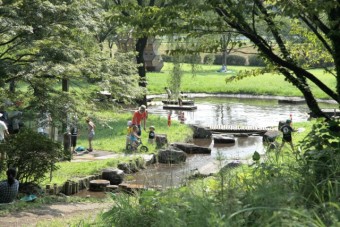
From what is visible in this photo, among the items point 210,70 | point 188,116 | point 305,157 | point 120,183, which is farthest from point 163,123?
point 210,70

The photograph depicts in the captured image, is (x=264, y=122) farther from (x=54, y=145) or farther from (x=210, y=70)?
(x=210, y=70)

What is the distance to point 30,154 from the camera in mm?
13969

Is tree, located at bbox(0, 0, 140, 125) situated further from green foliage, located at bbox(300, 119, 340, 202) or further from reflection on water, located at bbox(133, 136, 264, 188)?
green foliage, located at bbox(300, 119, 340, 202)

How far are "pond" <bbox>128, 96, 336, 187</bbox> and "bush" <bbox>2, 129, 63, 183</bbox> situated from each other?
133 inches

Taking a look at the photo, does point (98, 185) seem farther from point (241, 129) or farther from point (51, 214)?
point (241, 129)

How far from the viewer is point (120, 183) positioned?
55.3ft

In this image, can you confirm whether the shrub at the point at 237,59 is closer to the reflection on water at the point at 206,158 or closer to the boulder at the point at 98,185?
the reflection on water at the point at 206,158

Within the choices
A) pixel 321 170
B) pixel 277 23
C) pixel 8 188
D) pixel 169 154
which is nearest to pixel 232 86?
pixel 169 154

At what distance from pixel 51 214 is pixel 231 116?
23.0m

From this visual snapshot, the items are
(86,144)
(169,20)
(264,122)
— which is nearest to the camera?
(169,20)

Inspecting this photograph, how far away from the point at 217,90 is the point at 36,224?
38.4 meters

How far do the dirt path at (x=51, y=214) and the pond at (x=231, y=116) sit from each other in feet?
14.6

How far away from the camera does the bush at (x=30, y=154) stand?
14.0 meters

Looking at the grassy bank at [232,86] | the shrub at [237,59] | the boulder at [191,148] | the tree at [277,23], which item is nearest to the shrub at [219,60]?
the shrub at [237,59]
